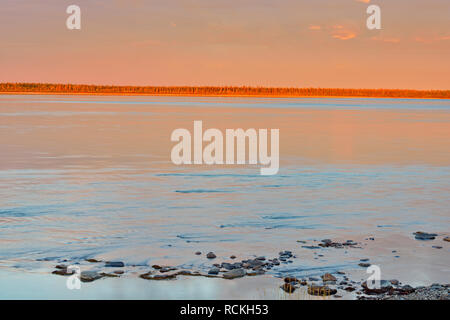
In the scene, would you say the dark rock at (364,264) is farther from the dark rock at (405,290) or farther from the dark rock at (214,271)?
the dark rock at (214,271)

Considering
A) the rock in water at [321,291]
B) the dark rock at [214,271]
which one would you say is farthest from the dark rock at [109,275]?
the rock in water at [321,291]

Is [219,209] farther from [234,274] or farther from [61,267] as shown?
[61,267]

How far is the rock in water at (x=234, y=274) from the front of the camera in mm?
9305

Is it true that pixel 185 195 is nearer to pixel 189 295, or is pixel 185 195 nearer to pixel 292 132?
pixel 189 295

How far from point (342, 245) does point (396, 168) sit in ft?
40.2

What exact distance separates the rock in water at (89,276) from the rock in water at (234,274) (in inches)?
74.8

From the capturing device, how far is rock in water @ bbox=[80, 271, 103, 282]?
9.12 meters

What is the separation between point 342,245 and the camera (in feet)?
37.0

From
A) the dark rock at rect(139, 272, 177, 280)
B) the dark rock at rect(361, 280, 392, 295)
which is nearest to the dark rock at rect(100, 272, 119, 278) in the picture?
the dark rock at rect(139, 272, 177, 280)

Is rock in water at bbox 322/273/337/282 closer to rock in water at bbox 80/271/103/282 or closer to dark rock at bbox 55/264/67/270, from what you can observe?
rock in water at bbox 80/271/103/282

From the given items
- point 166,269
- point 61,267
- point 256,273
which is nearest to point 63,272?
point 61,267

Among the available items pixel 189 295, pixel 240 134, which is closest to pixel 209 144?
pixel 240 134

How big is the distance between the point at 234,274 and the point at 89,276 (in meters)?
2.18

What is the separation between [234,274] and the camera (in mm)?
9352
